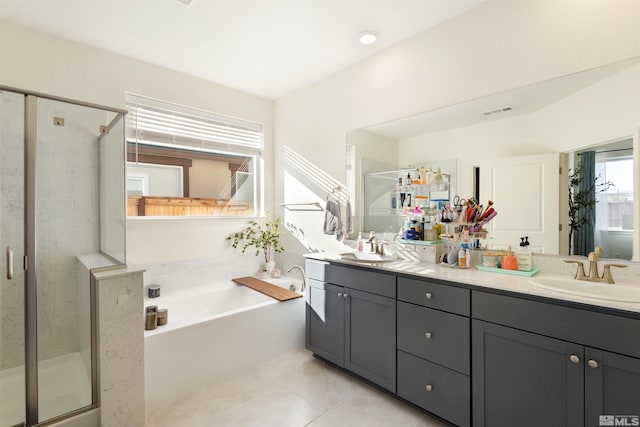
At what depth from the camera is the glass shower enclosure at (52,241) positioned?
1697mm

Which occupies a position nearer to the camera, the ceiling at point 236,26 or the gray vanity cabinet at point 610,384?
the gray vanity cabinet at point 610,384

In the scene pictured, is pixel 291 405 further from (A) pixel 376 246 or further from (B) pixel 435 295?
(A) pixel 376 246

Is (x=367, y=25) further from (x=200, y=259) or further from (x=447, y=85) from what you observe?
(x=200, y=259)

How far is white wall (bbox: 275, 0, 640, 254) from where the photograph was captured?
158 cm

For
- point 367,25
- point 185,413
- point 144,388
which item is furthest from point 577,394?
point 367,25

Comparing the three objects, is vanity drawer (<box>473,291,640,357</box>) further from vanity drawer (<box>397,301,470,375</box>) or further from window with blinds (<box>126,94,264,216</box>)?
window with blinds (<box>126,94,264,216</box>)

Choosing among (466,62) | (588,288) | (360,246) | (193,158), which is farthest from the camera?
(193,158)

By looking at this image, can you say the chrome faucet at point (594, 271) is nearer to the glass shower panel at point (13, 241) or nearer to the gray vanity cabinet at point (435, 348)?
the gray vanity cabinet at point (435, 348)

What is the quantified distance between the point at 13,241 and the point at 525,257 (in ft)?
9.65

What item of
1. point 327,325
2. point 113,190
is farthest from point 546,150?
point 113,190

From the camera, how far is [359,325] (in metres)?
2.12

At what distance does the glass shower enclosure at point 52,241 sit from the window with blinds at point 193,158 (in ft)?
1.81

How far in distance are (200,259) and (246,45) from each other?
200 centimetres

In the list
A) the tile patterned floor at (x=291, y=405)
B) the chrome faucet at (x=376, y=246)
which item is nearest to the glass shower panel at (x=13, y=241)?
the tile patterned floor at (x=291, y=405)
